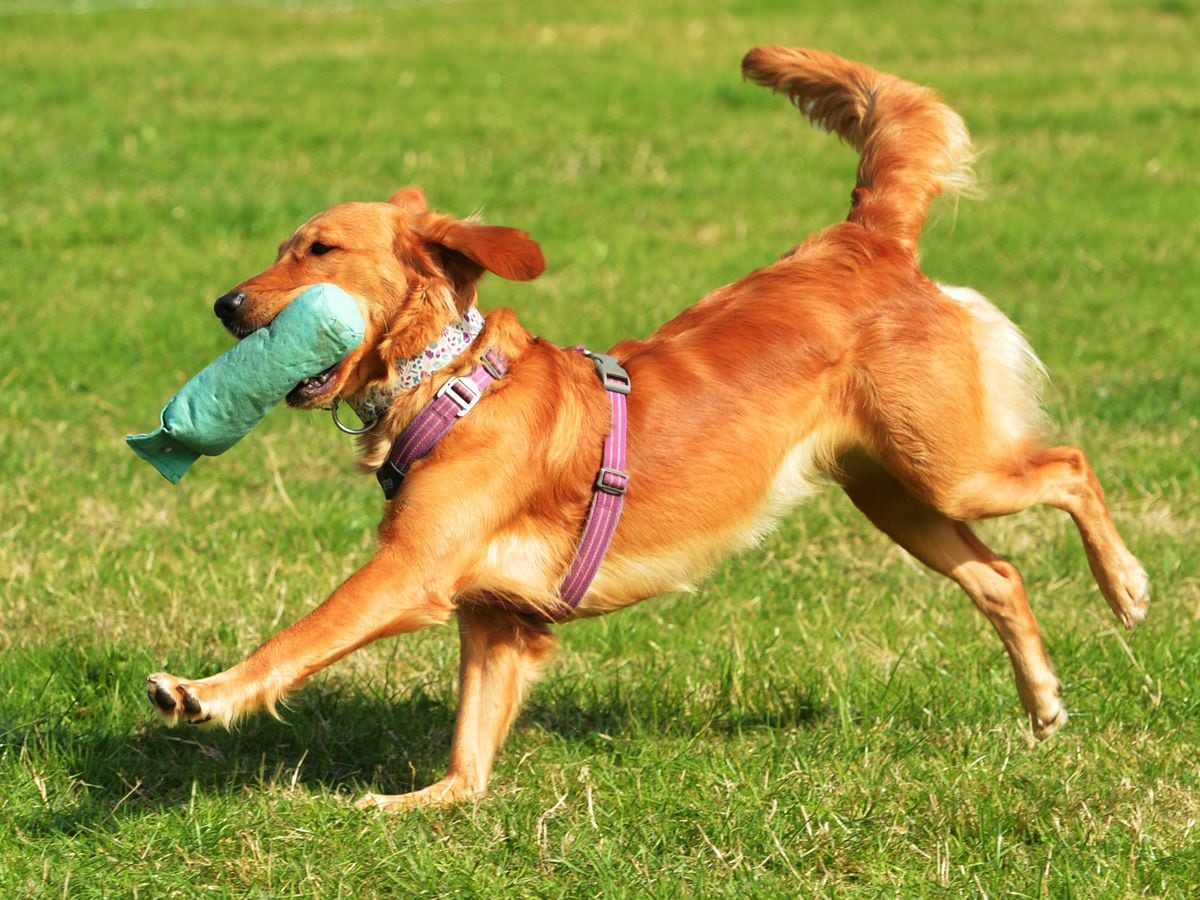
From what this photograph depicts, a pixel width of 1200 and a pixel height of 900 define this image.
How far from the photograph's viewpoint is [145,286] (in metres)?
8.99

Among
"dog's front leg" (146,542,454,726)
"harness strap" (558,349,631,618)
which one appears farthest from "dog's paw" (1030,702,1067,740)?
"dog's front leg" (146,542,454,726)

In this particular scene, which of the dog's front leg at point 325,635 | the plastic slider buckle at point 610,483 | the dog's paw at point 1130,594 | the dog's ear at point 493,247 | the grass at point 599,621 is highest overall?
the dog's ear at point 493,247

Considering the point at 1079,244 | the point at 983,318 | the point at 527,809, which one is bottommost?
the point at 1079,244

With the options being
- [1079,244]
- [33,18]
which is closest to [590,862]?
[1079,244]

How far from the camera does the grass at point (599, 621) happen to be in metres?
3.82

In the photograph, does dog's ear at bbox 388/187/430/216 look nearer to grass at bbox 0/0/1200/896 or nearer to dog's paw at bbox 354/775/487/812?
grass at bbox 0/0/1200/896

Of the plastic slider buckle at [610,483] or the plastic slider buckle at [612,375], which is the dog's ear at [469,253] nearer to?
the plastic slider buckle at [612,375]

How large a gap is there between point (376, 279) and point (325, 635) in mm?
927

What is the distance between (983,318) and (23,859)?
295 cm

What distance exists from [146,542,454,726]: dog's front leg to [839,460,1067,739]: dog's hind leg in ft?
4.73

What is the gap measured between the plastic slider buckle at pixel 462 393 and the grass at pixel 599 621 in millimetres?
1007

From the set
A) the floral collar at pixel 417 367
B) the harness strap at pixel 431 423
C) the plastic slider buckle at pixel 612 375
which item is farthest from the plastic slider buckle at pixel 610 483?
the floral collar at pixel 417 367

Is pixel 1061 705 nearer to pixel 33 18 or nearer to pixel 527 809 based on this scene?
pixel 527 809

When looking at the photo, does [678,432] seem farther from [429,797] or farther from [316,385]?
[429,797]
